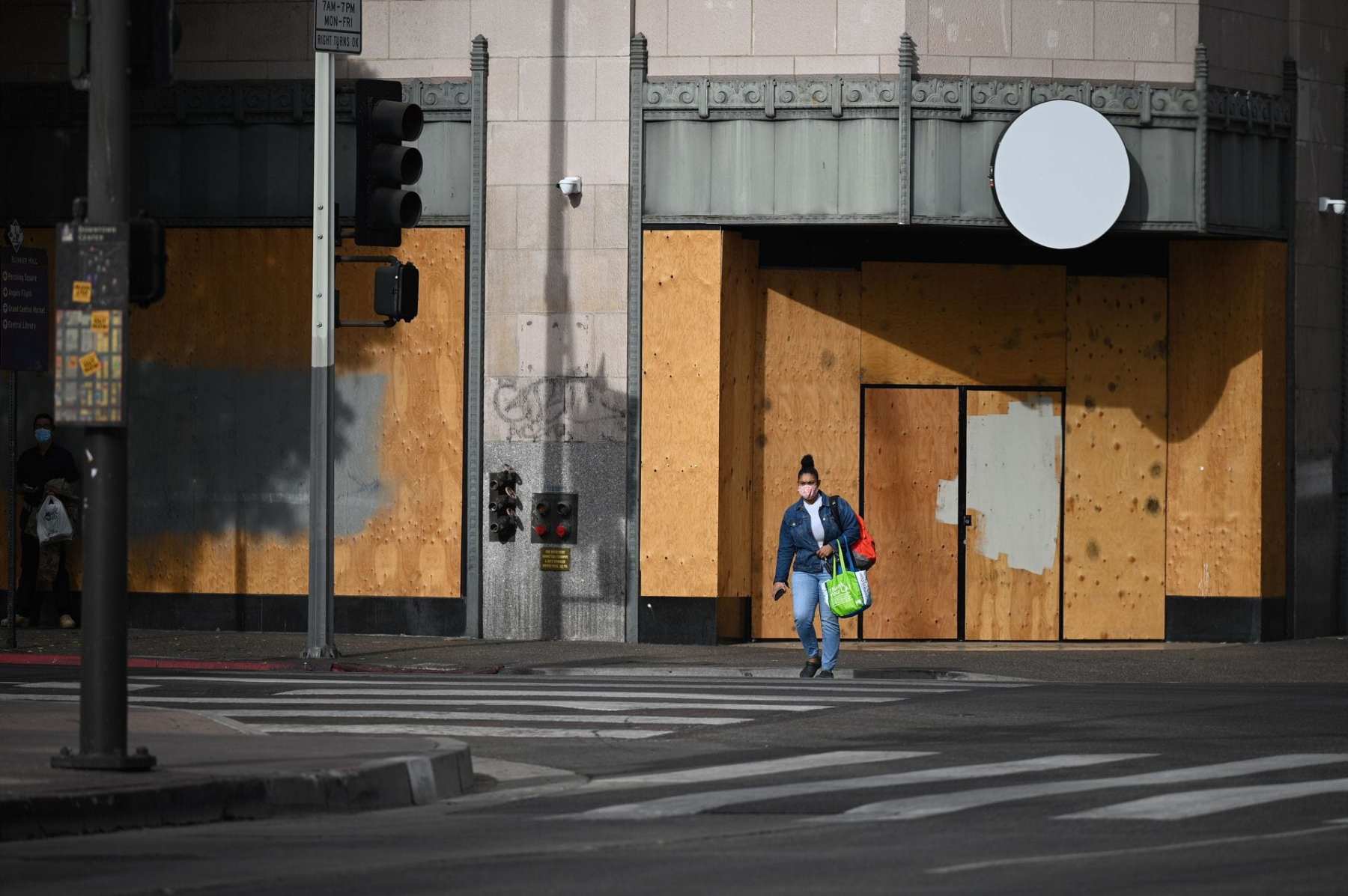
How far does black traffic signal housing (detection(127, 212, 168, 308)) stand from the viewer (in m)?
Result: 10.5

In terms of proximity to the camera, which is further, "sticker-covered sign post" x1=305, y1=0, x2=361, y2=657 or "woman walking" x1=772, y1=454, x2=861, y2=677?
"sticker-covered sign post" x1=305, y1=0, x2=361, y2=657

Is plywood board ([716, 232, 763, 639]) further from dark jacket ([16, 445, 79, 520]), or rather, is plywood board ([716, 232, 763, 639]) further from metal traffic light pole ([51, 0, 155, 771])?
metal traffic light pole ([51, 0, 155, 771])

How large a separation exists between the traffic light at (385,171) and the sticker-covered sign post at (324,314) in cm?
83

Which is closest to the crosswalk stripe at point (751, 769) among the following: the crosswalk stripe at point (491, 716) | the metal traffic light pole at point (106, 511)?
the crosswalk stripe at point (491, 716)

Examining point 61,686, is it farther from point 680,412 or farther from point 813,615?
point 680,412

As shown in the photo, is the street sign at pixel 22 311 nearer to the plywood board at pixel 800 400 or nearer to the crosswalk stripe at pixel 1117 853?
the plywood board at pixel 800 400

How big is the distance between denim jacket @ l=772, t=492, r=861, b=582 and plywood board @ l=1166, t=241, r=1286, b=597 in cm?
586

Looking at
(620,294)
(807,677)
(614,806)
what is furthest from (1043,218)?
(614,806)

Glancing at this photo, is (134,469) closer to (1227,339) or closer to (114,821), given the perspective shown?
(1227,339)

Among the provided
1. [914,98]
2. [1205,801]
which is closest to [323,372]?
[914,98]

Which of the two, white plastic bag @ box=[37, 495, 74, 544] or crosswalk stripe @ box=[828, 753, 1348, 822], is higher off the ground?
white plastic bag @ box=[37, 495, 74, 544]

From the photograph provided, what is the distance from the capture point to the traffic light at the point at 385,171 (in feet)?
59.9

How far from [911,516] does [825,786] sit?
12.4 metres

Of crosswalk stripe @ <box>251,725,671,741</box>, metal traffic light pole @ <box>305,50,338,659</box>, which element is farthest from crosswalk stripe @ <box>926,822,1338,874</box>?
metal traffic light pole @ <box>305,50,338,659</box>
